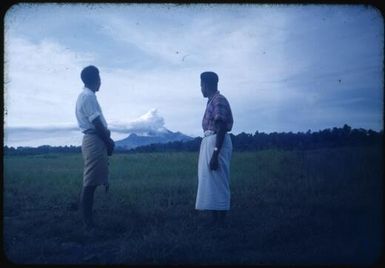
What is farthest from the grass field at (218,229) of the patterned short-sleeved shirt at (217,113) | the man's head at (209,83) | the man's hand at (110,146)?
the man's head at (209,83)

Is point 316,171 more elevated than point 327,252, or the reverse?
point 316,171

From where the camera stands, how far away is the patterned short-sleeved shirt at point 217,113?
→ 4.27m

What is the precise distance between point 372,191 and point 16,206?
4630 millimetres

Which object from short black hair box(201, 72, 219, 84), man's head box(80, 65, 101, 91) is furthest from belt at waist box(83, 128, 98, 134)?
short black hair box(201, 72, 219, 84)

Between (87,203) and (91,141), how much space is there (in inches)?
26.8

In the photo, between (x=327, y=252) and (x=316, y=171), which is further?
(x=316, y=171)

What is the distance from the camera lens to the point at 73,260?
3.45 m

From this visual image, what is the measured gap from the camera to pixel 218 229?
412 cm

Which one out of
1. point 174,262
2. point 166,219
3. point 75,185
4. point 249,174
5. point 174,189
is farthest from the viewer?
point 249,174

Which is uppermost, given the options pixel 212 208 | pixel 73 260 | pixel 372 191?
pixel 372 191

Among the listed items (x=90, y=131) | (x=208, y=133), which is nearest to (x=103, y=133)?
(x=90, y=131)

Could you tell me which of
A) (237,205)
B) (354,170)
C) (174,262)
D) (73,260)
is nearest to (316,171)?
(237,205)

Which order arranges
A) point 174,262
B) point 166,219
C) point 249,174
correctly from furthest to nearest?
point 249,174, point 166,219, point 174,262

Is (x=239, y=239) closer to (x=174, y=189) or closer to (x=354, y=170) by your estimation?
(x=354, y=170)
